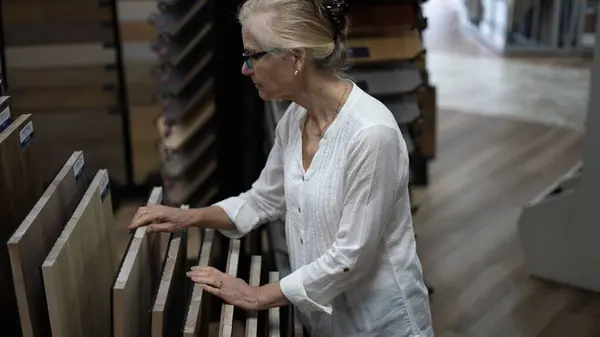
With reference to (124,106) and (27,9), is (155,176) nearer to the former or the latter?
(124,106)

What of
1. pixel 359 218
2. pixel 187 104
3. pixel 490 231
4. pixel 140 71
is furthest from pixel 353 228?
pixel 140 71

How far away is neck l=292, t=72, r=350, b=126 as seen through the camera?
1.54m

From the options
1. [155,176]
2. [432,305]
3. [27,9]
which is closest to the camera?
[432,305]

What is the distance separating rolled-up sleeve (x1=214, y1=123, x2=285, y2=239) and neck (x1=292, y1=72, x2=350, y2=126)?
0.73 feet

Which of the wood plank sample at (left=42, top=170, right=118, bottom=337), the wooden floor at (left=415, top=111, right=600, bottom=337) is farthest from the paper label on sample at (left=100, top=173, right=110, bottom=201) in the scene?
the wooden floor at (left=415, top=111, right=600, bottom=337)

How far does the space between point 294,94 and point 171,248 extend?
425 mm

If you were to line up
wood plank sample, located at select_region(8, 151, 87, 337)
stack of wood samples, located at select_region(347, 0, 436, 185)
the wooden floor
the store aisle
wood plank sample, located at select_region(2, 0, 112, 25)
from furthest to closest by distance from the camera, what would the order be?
the store aisle
wood plank sample, located at select_region(2, 0, 112, 25)
the wooden floor
stack of wood samples, located at select_region(347, 0, 436, 185)
wood plank sample, located at select_region(8, 151, 87, 337)

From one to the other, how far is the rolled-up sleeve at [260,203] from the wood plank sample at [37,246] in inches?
14.3

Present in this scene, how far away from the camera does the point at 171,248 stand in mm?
A: 1667

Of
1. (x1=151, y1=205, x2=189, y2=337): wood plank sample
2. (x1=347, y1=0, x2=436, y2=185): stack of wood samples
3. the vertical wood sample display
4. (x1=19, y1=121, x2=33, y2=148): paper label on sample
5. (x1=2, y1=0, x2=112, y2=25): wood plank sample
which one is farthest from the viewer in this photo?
(x1=2, y1=0, x2=112, y2=25): wood plank sample

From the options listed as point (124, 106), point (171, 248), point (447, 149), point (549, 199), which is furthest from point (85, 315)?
point (447, 149)

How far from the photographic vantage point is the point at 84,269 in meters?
1.50

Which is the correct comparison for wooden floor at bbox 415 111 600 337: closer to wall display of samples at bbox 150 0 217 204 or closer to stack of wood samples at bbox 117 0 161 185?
wall display of samples at bbox 150 0 217 204

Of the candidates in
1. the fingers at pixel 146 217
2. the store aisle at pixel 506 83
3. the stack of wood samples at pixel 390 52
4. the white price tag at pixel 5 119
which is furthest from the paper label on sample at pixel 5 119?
the store aisle at pixel 506 83
